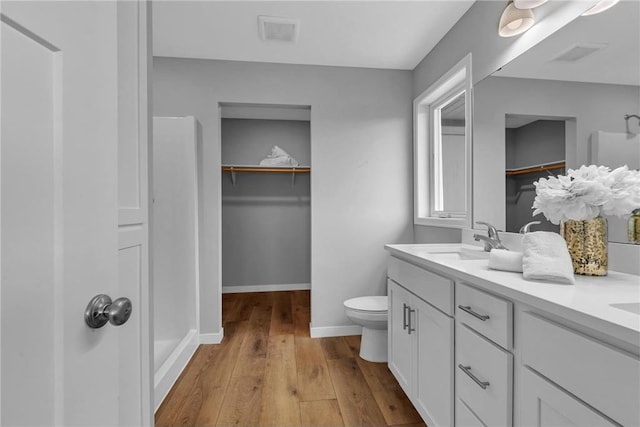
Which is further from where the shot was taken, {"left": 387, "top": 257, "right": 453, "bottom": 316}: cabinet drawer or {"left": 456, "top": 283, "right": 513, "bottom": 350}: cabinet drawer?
{"left": 387, "top": 257, "right": 453, "bottom": 316}: cabinet drawer

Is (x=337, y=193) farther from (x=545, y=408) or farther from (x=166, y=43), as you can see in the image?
(x=545, y=408)

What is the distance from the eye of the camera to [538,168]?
1.52m

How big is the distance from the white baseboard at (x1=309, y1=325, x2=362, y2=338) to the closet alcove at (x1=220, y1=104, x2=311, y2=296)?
61.2 inches

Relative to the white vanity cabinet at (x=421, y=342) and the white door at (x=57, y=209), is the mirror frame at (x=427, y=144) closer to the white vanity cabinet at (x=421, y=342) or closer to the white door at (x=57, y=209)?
the white vanity cabinet at (x=421, y=342)

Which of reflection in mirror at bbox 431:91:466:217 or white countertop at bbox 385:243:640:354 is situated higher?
reflection in mirror at bbox 431:91:466:217

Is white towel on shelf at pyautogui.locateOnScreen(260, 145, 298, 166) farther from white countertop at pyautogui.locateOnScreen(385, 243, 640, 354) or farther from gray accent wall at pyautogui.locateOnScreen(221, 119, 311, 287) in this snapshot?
white countertop at pyautogui.locateOnScreen(385, 243, 640, 354)

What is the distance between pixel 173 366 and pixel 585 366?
6.87ft

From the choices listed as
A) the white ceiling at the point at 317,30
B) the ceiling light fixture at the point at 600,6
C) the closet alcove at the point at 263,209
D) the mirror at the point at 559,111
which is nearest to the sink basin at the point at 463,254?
the mirror at the point at 559,111

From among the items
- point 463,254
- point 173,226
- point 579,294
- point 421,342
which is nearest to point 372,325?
point 421,342

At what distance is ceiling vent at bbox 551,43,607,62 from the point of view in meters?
1.24

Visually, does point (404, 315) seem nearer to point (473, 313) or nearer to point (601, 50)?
point (473, 313)

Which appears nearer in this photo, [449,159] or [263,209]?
[449,159]

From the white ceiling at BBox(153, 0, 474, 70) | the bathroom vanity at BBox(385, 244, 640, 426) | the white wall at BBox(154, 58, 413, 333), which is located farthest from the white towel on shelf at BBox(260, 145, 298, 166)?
the bathroom vanity at BBox(385, 244, 640, 426)

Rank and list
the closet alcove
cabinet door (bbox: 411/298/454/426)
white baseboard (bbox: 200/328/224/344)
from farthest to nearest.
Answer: the closet alcove
white baseboard (bbox: 200/328/224/344)
cabinet door (bbox: 411/298/454/426)
